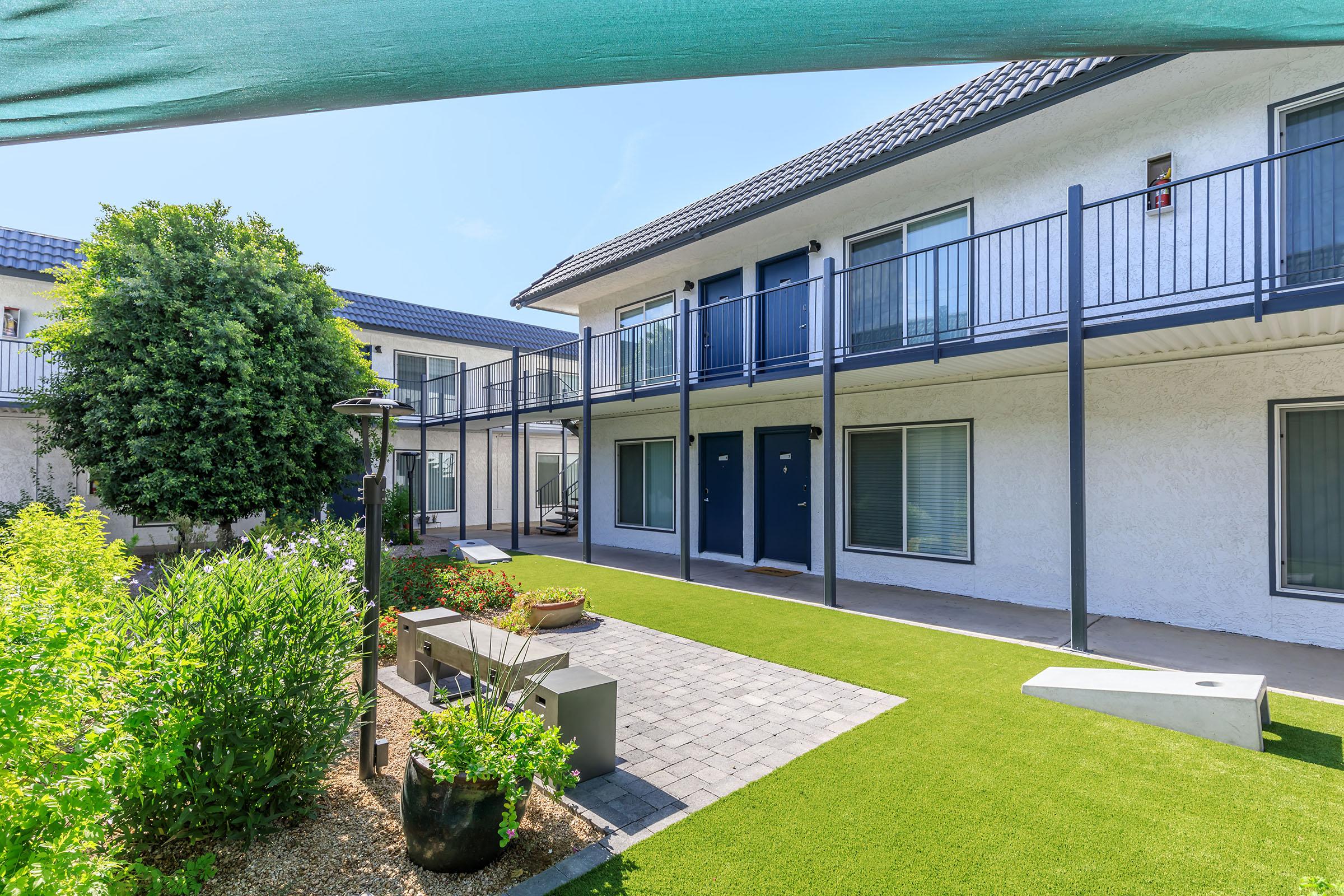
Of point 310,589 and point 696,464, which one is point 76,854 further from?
point 696,464

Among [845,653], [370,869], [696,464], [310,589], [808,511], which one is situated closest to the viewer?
[370,869]

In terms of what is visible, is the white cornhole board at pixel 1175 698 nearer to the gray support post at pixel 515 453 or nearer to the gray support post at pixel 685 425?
the gray support post at pixel 685 425

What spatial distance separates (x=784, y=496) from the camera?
35.7ft

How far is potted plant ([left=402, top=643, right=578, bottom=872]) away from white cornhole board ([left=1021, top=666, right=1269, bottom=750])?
12.8 ft

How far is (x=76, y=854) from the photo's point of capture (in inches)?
66.0

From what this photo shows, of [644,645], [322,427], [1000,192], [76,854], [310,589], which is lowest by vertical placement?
[644,645]

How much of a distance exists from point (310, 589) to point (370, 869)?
141 centimetres

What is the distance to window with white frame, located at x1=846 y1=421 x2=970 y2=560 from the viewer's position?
340 inches

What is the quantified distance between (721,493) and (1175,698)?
805 centimetres

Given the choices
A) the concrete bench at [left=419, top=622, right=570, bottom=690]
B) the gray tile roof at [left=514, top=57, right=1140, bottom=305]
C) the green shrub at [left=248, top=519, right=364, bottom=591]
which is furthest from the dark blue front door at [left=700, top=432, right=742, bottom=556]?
the concrete bench at [left=419, top=622, right=570, bottom=690]

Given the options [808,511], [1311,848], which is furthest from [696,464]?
[1311,848]

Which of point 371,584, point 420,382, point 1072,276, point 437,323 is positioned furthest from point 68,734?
point 437,323

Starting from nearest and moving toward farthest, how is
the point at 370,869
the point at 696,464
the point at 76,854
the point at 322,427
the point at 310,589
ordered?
1. the point at 76,854
2. the point at 370,869
3. the point at 310,589
4. the point at 322,427
5. the point at 696,464

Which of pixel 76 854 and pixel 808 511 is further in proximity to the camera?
pixel 808 511
